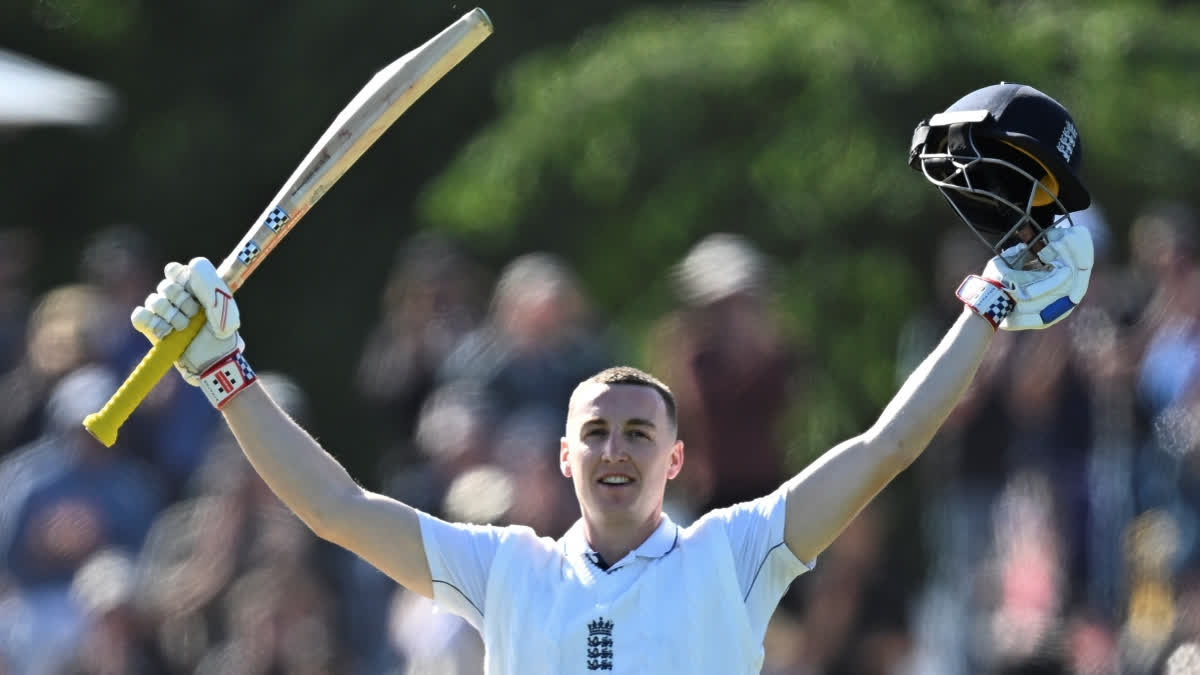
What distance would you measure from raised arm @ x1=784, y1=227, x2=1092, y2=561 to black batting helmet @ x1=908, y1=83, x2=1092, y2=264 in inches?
4.1

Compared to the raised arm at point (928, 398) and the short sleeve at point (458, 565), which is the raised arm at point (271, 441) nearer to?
the short sleeve at point (458, 565)

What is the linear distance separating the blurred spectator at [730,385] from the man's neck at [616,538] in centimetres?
236

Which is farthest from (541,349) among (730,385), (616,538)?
(616,538)

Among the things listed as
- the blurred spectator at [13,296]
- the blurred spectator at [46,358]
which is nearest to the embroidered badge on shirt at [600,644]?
the blurred spectator at [46,358]

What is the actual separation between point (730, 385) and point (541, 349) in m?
1.16

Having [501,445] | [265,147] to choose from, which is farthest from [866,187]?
[265,147]

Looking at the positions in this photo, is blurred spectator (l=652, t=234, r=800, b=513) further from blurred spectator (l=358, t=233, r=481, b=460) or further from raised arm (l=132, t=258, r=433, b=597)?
raised arm (l=132, t=258, r=433, b=597)

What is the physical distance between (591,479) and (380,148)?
747 cm

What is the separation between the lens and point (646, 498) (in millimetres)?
5648

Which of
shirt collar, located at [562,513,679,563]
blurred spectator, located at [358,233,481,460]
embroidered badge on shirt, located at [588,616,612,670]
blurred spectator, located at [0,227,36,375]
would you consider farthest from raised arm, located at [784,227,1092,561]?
blurred spectator, located at [0,227,36,375]

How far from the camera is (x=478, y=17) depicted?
5930 mm

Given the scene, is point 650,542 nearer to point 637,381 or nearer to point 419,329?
point 637,381

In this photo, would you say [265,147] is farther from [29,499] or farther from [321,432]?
[29,499]

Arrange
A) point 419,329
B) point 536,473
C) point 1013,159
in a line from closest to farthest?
1. point 1013,159
2. point 536,473
3. point 419,329
